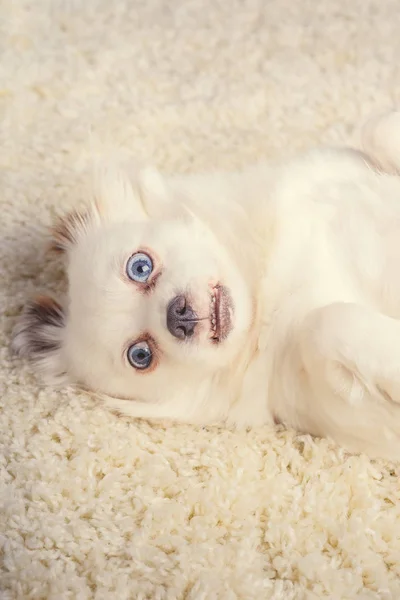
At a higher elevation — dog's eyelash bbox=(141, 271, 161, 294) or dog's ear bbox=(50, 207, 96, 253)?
dog's ear bbox=(50, 207, 96, 253)

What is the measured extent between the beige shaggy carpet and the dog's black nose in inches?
11.5

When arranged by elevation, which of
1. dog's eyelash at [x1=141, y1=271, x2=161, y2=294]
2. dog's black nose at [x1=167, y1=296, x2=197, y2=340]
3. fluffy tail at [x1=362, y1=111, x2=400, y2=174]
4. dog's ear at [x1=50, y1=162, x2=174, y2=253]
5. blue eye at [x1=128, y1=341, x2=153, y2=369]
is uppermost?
fluffy tail at [x1=362, y1=111, x2=400, y2=174]

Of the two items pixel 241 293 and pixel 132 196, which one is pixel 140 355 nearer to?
pixel 241 293

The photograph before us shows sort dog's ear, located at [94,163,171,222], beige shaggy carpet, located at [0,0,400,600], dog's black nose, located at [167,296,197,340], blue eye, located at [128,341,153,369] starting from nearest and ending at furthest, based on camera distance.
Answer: beige shaggy carpet, located at [0,0,400,600] → dog's black nose, located at [167,296,197,340] → blue eye, located at [128,341,153,369] → dog's ear, located at [94,163,171,222]

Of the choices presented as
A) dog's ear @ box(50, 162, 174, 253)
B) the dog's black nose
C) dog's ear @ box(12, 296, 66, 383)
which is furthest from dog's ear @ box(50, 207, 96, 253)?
the dog's black nose

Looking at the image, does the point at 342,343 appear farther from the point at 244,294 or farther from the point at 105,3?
the point at 105,3

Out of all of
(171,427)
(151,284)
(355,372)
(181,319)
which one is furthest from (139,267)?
(355,372)

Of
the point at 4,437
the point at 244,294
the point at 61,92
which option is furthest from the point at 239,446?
the point at 61,92

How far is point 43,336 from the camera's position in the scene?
2.04 m

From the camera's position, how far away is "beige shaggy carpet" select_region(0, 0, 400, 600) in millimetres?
1529

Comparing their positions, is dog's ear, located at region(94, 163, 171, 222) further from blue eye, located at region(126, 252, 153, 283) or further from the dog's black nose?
the dog's black nose

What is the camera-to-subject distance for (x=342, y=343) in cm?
155

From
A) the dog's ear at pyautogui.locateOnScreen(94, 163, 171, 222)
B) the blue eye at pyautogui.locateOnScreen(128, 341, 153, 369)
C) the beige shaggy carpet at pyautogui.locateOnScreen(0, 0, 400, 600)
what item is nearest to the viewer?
the beige shaggy carpet at pyautogui.locateOnScreen(0, 0, 400, 600)

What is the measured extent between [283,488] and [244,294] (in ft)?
1.46
